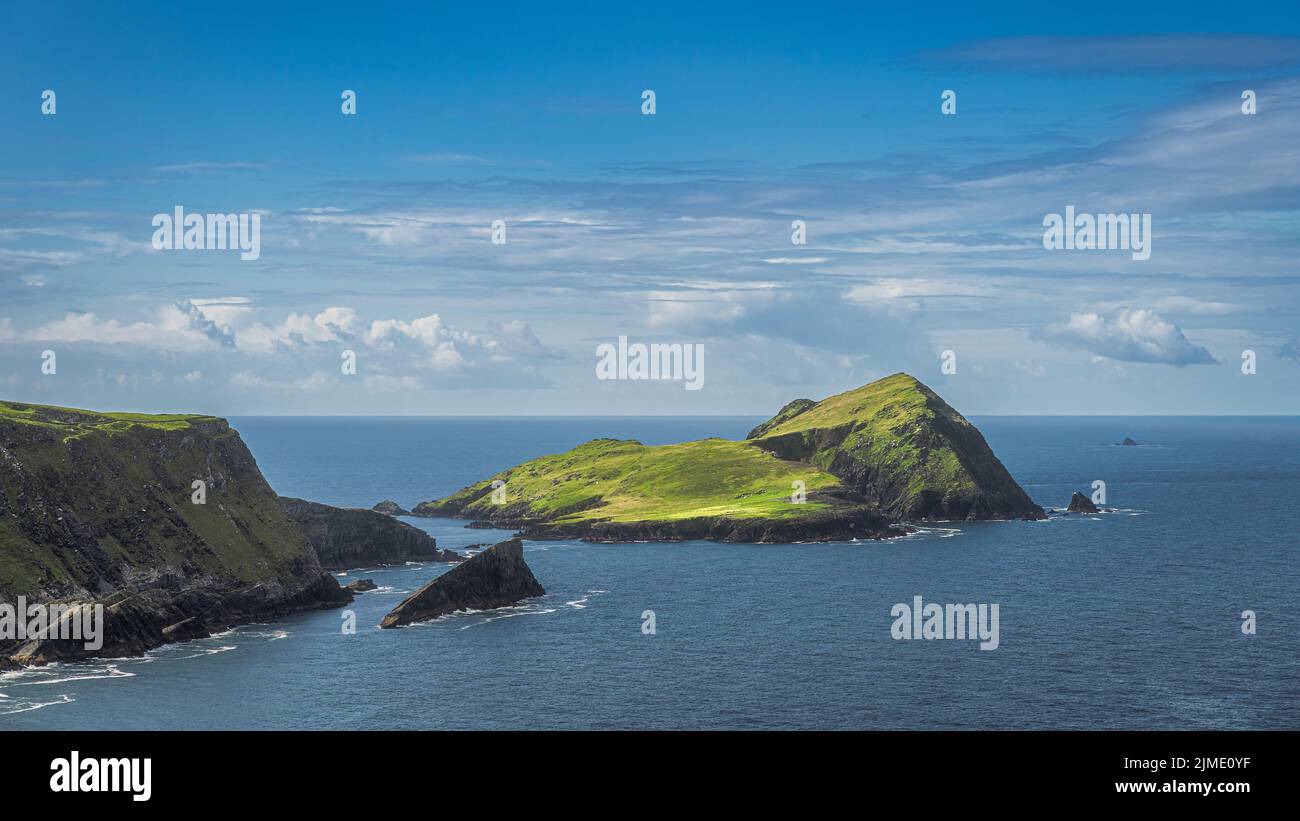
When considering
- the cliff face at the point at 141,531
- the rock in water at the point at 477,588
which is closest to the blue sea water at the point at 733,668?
the rock in water at the point at 477,588

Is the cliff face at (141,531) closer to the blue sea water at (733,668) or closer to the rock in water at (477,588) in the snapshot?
the blue sea water at (733,668)

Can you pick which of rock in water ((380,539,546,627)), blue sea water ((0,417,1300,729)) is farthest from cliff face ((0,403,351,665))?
rock in water ((380,539,546,627))

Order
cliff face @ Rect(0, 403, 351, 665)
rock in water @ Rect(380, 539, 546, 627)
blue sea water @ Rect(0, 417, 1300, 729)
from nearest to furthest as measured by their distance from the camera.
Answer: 1. blue sea water @ Rect(0, 417, 1300, 729)
2. cliff face @ Rect(0, 403, 351, 665)
3. rock in water @ Rect(380, 539, 546, 627)

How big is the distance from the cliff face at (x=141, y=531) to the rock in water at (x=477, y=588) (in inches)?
662

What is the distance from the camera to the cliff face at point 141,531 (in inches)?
5177

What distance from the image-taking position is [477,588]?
162250 millimetres

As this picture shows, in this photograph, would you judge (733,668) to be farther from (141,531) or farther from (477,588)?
(141,531)

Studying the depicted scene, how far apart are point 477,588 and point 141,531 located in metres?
44.6

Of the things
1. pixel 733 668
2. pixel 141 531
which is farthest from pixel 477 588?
pixel 733 668

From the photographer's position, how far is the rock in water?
499 feet

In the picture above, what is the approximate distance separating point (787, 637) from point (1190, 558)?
9783 centimetres

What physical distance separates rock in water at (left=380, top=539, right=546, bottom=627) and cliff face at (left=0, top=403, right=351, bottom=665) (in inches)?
662

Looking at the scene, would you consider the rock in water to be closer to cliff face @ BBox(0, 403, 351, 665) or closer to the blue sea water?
the blue sea water
